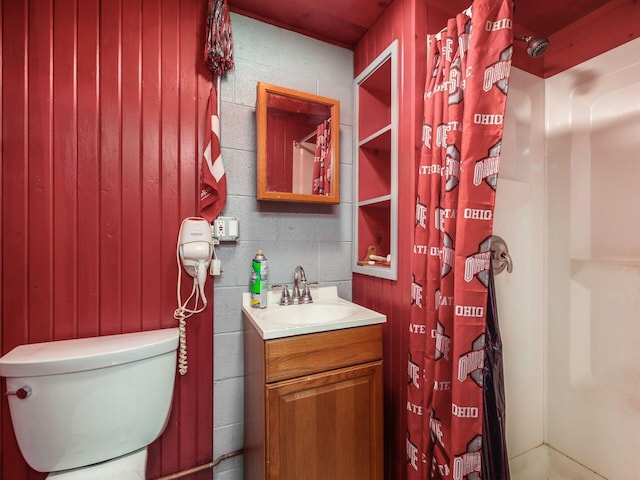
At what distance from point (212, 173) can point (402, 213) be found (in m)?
0.83

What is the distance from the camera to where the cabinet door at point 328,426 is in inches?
37.2

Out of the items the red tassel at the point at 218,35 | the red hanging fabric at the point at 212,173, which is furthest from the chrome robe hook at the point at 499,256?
the red tassel at the point at 218,35

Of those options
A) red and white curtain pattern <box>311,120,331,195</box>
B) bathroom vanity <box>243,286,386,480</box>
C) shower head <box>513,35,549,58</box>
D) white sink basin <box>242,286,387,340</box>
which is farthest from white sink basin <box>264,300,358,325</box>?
shower head <box>513,35,549,58</box>

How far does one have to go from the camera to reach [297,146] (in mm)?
1374

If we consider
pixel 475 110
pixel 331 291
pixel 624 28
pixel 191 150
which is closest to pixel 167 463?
pixel 331 291

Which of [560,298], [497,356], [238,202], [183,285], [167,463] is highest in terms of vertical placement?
[238,202]

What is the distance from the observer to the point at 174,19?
1.18 meters

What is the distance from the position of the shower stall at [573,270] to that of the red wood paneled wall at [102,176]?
1.56 metres

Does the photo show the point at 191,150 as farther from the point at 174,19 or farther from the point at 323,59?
the point at 323,59

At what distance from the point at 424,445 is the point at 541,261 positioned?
1.22 meters

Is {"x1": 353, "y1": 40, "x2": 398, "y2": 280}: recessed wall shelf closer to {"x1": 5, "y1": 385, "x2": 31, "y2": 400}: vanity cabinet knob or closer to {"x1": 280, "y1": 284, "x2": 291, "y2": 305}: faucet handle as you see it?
{"x1": 280, "y1": 284, "x2": 291, "y2": 305}: faucet handle

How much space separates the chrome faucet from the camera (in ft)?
4.45

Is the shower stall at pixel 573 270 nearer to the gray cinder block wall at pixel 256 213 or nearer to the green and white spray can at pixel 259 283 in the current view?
the gray cinder block wall at pixel 256 213

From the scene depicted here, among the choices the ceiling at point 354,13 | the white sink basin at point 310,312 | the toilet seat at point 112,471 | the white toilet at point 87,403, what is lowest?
the toilet seat at point 112,471
